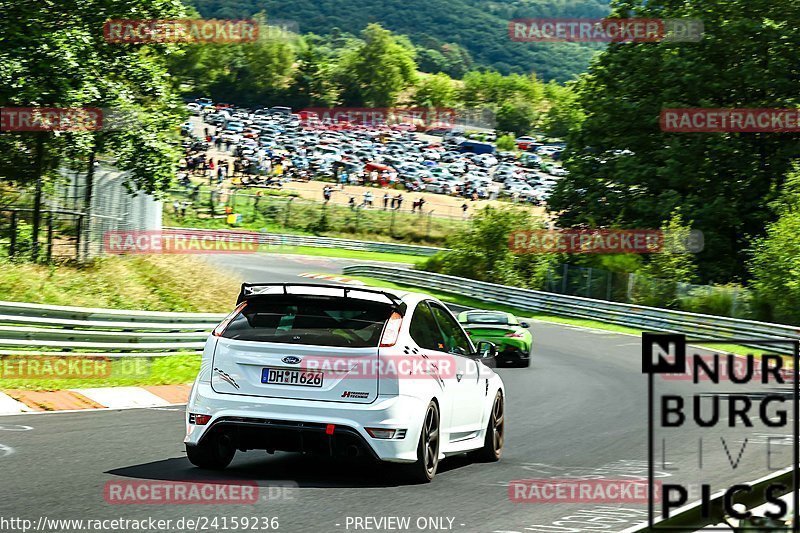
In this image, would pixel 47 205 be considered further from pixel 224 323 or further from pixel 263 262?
pixel 263 262

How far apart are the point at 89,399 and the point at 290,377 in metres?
6.33

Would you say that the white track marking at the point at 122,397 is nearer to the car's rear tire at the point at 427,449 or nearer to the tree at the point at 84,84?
the car's rear tire at the point at 427,449

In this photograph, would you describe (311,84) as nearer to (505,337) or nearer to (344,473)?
(505,337)

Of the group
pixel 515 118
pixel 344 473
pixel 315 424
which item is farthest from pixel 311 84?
pixel 315 424

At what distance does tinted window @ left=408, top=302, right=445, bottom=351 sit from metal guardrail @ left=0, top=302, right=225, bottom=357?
294 inches

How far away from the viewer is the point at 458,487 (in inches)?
368

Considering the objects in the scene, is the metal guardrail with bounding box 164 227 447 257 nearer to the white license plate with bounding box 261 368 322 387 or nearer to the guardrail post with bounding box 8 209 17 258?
the guardrail post with bounding box 8 209 17 258

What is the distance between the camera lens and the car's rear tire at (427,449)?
9.22 metres

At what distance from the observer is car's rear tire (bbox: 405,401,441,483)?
363 inches

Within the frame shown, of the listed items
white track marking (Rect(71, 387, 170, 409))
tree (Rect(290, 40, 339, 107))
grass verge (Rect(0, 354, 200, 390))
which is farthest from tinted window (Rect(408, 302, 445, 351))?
tree (Rect(290, 40, 339, 107))

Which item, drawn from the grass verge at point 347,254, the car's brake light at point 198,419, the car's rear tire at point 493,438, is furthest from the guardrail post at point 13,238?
the grass verge at point 347,254

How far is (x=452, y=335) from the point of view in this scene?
10789mm

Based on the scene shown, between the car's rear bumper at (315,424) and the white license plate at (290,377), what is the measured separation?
0.14 metres

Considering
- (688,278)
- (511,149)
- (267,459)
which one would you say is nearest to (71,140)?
(267,459)
